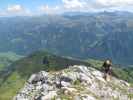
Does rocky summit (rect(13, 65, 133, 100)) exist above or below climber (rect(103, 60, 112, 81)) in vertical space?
A: below

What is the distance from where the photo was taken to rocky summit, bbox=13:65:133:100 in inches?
2251

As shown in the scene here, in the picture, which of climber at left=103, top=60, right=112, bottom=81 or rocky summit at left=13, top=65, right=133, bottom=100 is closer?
rocky summit at left=13, top=65, right=133, bottom=100

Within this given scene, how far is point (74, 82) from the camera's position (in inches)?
2542

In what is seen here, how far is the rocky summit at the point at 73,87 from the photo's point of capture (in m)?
57.2

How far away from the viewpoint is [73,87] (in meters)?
61.2

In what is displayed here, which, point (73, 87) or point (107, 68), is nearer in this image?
point (73, 87)

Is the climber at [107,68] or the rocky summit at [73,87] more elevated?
the climber at [107,68]

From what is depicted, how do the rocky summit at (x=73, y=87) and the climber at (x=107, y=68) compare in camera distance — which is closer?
the rocky summit at (x=73, y=87)

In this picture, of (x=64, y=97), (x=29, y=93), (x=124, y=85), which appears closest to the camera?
(x=64, y=97)

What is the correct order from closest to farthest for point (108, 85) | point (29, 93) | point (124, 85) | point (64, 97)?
point (64, 97) < point (29, 93) < point (108, 85) < point (124, 85)

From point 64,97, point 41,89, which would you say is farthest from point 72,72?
point 64,97

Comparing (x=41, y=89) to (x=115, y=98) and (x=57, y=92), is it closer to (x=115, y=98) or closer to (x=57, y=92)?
(x=57, y=92)

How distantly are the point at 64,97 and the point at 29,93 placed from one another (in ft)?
29.5

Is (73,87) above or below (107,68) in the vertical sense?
below
